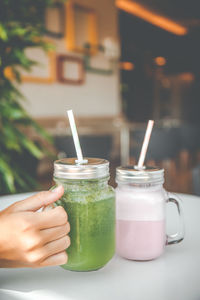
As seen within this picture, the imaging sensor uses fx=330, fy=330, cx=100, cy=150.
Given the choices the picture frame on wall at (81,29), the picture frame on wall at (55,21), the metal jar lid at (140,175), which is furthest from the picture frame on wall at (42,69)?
the metal jar lid at (140,175)

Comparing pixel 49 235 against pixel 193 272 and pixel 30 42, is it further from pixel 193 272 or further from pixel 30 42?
pixel 30 42

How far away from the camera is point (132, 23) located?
25.6ft

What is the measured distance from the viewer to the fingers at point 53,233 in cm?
55

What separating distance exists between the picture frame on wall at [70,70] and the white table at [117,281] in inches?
192

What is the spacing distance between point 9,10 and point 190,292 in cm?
181

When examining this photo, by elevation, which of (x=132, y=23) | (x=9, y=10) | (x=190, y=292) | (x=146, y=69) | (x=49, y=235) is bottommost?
(x=190, y=292)

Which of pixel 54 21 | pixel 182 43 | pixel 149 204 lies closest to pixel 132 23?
pixel 182 43

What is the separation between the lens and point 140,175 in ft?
2.13

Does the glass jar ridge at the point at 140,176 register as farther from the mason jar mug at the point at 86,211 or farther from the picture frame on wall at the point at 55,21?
the picture frame on wall at the point at 55,21

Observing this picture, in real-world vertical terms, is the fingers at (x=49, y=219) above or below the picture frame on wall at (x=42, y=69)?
below

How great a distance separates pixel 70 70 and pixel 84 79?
439mm

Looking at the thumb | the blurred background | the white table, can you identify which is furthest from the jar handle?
the blurred background

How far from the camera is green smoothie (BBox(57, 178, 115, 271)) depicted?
60 cm

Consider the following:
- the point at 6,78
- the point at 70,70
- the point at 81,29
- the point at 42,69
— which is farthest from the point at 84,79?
the point at 6,78
